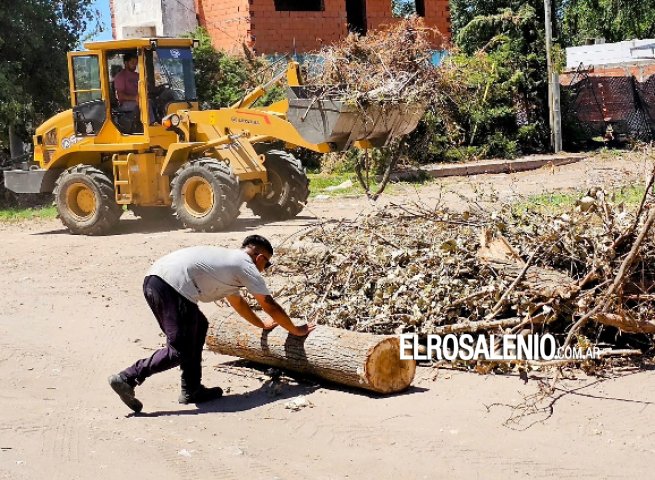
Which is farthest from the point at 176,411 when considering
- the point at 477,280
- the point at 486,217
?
the point at 486,217

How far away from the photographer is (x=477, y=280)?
791 centimetres

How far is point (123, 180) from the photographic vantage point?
16.2 metres

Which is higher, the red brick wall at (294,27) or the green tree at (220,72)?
the red brick wall at (294,27)

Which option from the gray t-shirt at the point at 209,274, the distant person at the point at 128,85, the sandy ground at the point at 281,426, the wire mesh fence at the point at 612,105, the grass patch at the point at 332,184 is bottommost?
the sandy ground at the point at 281,426

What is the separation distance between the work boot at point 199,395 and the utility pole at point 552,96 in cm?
2026

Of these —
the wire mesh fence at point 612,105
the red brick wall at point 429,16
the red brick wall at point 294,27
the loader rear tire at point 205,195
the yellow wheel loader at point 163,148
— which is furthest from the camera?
the red brick wall at point 429,16

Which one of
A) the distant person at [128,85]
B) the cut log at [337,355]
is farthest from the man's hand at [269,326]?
the distant person at [128,85]

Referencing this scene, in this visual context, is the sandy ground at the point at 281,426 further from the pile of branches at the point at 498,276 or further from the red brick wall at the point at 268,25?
the red brick wall at the point at 268,25

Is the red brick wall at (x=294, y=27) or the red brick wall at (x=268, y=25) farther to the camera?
the red brick wall at (x=294, y=27)

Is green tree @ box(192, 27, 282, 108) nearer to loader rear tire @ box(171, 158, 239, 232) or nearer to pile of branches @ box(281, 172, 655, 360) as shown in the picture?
A: loader rear tire @ box(171, 158, 239, 232)

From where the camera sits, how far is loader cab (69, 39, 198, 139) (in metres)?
15.8

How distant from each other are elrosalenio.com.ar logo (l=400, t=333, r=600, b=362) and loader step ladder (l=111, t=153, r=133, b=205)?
9.29m

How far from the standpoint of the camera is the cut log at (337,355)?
7.20 metres

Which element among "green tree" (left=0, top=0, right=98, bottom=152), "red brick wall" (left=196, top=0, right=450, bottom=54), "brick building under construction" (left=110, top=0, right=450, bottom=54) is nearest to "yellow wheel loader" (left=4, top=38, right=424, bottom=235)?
"green tree" (left=0, top=0, right=98, bottom=152)
